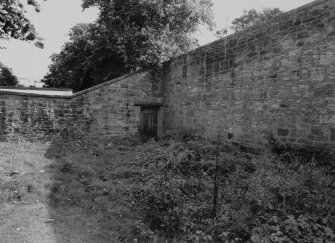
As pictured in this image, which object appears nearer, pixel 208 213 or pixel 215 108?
pixel 208 213

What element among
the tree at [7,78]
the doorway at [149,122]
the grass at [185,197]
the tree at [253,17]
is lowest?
the grass at [185,197]

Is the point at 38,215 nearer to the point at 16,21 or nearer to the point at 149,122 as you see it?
the point at 16,21

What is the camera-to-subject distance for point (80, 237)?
411 cm

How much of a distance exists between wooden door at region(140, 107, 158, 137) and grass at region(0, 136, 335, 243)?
4.98m

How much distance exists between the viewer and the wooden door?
12.9 m

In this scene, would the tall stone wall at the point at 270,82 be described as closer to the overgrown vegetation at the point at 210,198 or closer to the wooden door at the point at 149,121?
the overgrown vegetation at the point at 210,198

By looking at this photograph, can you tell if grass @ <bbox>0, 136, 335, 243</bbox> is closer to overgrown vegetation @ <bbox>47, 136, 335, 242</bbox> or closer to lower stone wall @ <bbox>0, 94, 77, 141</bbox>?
overgrown vegetation @ <bbox>47, 136, 335, 242</bbox>

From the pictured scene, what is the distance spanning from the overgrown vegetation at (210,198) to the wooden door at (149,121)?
5328 mm

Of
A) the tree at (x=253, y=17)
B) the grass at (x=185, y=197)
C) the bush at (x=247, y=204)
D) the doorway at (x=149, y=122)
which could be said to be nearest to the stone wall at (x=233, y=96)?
the doorway at (x=149, y=122)

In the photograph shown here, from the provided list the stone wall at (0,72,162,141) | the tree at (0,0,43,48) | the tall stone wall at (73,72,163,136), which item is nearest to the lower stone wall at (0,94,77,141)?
the stone wall at (0,72,162,141)

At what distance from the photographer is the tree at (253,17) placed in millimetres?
24312

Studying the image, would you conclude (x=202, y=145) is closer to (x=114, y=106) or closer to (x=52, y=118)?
(x=114, y=106)

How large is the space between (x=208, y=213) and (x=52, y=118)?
28.5ft

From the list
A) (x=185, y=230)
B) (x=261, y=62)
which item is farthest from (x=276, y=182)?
(x=261, y=62)
